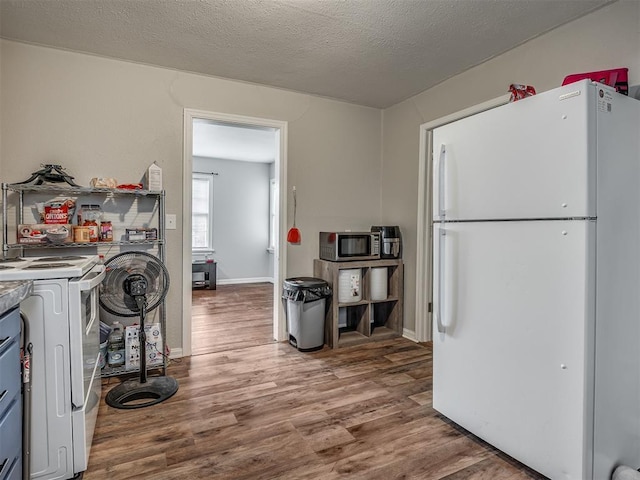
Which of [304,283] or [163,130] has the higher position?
[163,130]

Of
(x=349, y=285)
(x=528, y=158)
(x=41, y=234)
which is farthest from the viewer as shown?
(x=349, y=285)

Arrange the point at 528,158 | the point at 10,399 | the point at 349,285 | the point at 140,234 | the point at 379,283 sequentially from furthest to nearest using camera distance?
the point at 379,283 → the point at 349,285 → the point at 140,234 → the point at 528,158 → the point at 10,399

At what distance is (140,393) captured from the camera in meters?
2.37

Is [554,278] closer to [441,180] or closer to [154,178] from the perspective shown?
[441,180]

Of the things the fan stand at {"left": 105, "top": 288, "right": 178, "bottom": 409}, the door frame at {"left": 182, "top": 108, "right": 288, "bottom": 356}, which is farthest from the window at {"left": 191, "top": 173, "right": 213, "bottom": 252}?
the fan stand at {"left": 105, "top": 288, "right": 178, "bottom": 409}

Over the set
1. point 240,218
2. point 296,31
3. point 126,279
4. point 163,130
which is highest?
point 296,31

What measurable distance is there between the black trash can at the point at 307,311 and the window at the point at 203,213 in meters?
4.17

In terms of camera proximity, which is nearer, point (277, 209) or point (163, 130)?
point (163, 130)

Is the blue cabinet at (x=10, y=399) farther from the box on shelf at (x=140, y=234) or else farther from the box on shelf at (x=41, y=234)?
the box on shelf at (x=140, y=234)

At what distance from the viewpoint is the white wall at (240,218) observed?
7.09 m

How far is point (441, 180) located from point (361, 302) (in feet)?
5.72

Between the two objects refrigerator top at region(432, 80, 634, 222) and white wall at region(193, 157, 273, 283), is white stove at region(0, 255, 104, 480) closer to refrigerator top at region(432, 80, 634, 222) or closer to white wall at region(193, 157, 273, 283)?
refrigerator top at region(432, 80, 634, 222)

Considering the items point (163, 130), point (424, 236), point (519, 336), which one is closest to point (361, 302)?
point (424, 236)

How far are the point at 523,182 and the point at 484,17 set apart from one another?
1.28 metres
